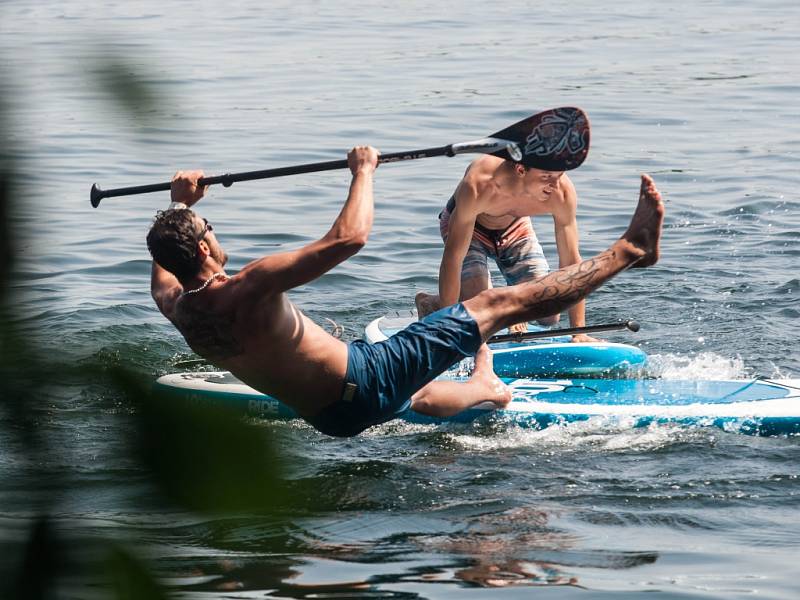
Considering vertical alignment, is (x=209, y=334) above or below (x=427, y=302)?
above

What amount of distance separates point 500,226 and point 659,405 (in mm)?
1669

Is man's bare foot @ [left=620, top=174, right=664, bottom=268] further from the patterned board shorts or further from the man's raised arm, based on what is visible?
the patterned board shorts

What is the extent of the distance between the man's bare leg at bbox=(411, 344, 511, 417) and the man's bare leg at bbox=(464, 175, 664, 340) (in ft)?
2.81

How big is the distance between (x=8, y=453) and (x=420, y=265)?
1008cm

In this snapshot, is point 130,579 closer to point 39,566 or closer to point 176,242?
point 39,566

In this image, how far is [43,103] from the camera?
81cm

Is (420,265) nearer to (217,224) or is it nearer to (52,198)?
(217,224)

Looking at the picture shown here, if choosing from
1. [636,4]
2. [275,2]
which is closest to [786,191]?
[275,2]

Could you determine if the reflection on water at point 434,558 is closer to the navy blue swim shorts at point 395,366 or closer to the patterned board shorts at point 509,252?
the navy blue swim shorts at point 395,366

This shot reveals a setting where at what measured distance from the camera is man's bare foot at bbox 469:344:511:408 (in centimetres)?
678

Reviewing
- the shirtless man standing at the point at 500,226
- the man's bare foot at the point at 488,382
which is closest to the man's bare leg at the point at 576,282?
the man's bare foot at the point at 488,382

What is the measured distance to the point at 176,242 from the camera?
5090 mm

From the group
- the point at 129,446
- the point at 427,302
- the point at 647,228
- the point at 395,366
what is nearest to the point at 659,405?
the point at 427,302

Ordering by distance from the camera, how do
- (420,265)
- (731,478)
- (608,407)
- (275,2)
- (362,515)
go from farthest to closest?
(275,2)
(420,265)
(608,407)
(731,478)
(362,515)
